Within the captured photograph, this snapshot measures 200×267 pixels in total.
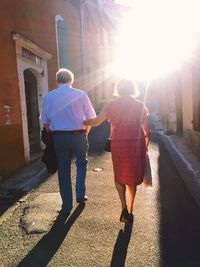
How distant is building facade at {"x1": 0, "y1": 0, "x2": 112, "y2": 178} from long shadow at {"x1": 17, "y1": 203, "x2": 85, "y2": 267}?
3.30m

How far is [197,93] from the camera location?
9.45 meters

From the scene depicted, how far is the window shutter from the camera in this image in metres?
A: 12.9

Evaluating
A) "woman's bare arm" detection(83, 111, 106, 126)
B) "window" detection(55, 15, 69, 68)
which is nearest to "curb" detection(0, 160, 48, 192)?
"woman's bare arm" detection(83, 111, 106, 126)

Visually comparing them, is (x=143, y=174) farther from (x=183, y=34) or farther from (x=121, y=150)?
(x=183, y=34)

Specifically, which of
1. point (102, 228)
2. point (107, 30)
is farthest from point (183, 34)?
point (107, 30)

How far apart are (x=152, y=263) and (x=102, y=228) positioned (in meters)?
1.05

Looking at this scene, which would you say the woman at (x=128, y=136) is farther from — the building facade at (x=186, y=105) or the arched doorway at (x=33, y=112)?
the arched doorway at (x=33, y=112)

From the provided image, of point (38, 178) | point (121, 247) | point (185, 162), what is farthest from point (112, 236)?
point (185, 162)

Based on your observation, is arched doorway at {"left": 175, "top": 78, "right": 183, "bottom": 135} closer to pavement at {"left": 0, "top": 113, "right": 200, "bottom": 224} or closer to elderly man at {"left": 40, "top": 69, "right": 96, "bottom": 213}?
pavement at {"left": 0, "top": 113, "right": 200, "bottom": 224}

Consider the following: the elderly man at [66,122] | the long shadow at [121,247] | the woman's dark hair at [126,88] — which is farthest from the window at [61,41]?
the long shadow at [121,247]

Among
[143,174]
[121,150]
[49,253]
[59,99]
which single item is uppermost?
[59,99]

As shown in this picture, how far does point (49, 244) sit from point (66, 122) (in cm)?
162

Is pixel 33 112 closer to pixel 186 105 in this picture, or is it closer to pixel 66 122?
pixel 186 105

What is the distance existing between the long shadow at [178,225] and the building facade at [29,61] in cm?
323
